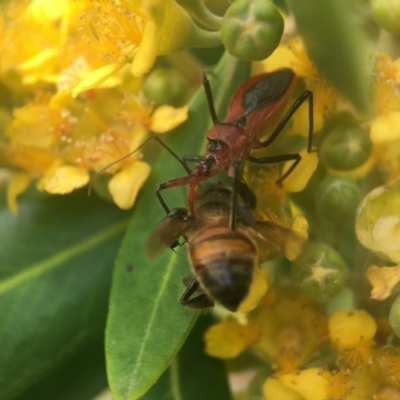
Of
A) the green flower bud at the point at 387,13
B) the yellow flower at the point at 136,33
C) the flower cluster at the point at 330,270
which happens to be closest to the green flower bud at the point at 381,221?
the flower cluster at the point at 330,270

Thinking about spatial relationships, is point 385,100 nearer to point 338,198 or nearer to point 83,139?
point 338,198

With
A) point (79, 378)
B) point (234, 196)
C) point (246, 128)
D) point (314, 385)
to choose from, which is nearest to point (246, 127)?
point (246, 128)

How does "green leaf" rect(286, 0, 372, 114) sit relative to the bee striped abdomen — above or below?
above

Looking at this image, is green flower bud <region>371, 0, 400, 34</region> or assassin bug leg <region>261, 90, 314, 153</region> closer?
green flower bud <region>371, 0, 400, 34</region>

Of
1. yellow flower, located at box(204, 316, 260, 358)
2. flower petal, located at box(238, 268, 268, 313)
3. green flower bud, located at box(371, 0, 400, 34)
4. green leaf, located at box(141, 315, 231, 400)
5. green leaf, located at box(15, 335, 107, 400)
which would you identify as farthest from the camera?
green leaf, located at box(15, 335, 107, 400)

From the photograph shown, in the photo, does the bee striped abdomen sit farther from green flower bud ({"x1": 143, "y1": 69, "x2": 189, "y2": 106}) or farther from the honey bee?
green flower bud ({"x1": 143, "y1": 69, "x2": 189, "y2": 106})

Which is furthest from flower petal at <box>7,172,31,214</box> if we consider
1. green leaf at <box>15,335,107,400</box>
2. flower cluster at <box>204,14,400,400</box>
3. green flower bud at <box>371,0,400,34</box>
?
green flower bud at <box>371,0,400,34</box>

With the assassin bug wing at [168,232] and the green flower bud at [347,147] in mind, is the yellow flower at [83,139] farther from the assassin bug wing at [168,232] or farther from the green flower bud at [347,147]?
the green flower bud at [347,147]

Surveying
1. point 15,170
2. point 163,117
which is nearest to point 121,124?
point 163,117
